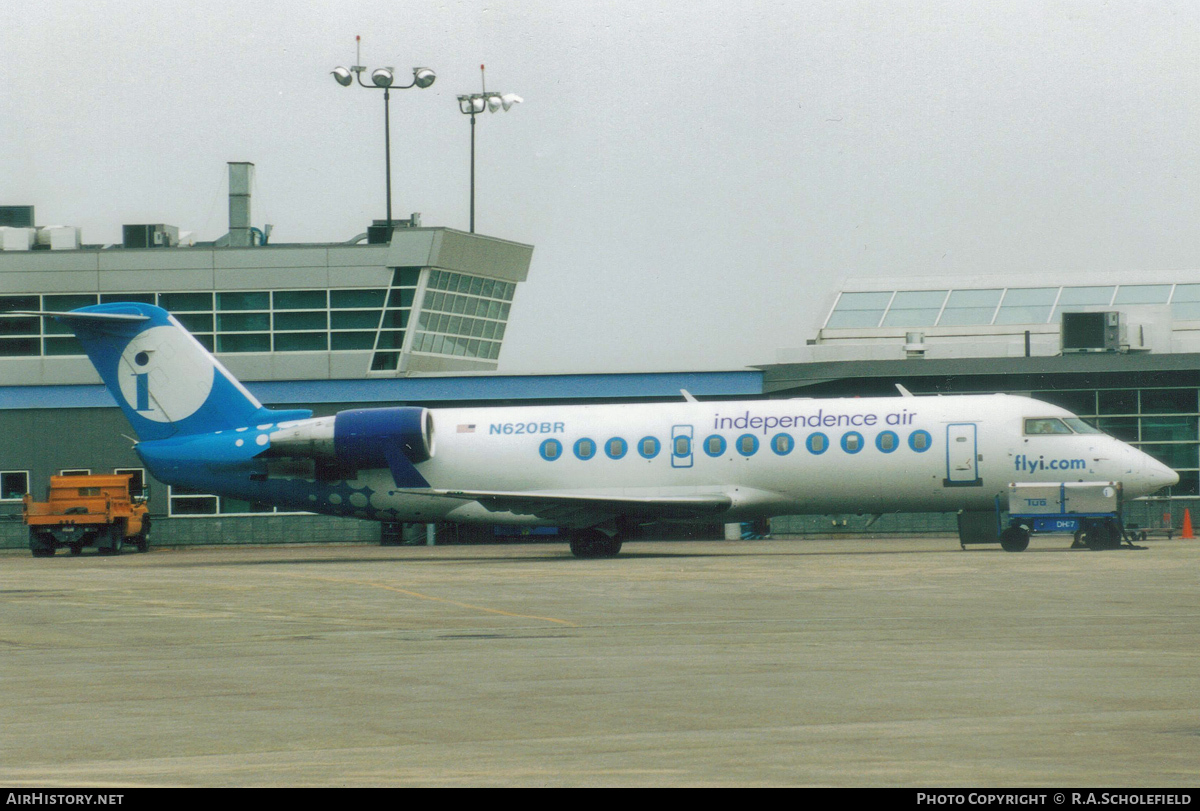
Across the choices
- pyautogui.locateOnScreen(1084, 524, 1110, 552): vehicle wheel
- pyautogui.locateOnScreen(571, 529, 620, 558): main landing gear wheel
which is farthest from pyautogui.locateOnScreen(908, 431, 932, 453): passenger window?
pyautogui.locateOnScreen(571, 529, 620, 558): main landing gear wheel

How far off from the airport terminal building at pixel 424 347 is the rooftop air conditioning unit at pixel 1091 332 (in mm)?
54

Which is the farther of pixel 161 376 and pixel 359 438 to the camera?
pixel 161 376

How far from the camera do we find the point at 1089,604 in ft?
55.3

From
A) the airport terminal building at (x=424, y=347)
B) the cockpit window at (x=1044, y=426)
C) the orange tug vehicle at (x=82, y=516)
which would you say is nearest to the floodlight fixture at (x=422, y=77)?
the airport terminal building at (x=424, y=347)

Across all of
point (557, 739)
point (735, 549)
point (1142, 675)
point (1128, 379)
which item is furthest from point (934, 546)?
point (557, 739)

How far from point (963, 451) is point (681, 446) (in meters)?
5.76

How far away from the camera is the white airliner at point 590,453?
94.6ft

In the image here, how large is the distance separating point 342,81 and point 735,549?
24253mm

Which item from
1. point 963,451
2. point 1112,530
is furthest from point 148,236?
point 1112,530

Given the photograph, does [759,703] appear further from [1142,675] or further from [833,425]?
[833,425]

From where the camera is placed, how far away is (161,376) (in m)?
31.6

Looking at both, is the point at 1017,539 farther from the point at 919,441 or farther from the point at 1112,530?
the point at 919,441

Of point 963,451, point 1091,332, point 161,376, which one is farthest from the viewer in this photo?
point 1091,332

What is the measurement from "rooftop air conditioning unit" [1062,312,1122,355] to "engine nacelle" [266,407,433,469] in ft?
62.9
